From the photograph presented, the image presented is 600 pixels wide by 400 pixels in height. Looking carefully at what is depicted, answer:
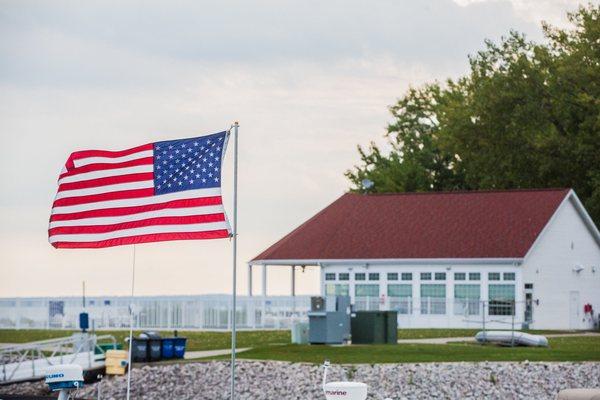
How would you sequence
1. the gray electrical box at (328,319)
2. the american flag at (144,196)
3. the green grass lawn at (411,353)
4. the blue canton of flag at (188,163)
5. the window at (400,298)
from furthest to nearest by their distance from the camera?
1. the window at (400,298)
2. the gray electrical box at (328,319)
3. the green grass lawn at (411,353)
4. the blue canton of flag at (188,163)
5. the american flag at (144,196)

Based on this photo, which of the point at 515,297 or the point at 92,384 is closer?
the point at 92,384

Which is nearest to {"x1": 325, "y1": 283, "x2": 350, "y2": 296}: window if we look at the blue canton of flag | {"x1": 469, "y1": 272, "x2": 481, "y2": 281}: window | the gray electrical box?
{"x1": 469, "y1": 272, "x2": 481, "y2": 281}: window

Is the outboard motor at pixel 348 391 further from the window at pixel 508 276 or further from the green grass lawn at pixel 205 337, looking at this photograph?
the window at pixel 508 276

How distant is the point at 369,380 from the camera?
3975 cm

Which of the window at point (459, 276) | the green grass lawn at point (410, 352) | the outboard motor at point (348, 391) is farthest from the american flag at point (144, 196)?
the window at point (459, 276)

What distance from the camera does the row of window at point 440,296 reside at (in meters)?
64.2

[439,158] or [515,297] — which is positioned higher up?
[439,158]

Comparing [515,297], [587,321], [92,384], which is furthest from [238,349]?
[587,321]

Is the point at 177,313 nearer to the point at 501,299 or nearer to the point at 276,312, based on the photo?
the point at 276,312

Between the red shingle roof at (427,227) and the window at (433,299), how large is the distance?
1383 millimetres

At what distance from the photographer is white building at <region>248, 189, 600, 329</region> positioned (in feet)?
213

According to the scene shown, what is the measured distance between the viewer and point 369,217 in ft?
237

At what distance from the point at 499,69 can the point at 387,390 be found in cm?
4152

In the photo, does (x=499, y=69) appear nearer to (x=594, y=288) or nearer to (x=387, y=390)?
(x=594, y=288)
